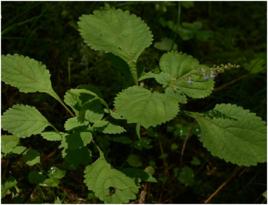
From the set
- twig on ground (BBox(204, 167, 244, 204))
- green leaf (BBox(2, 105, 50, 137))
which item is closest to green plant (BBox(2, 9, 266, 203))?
green leaf (BBox(2, 105, 50, 137))

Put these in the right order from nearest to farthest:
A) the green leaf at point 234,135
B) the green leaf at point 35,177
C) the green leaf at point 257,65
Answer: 1. the green leaf at point 234,135
2. the green leaf at point 35,177
3. the green leaf at point 257,65

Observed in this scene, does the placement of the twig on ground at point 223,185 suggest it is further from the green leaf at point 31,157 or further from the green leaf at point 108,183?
the green leaf at point 31,157

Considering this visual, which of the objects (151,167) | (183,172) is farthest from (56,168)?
(183,172)

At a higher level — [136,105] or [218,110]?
[136,105]

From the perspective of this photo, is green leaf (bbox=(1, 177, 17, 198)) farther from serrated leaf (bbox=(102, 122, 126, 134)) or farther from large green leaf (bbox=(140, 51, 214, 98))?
large green leaf (bbox=(140, 51, 214, 98))

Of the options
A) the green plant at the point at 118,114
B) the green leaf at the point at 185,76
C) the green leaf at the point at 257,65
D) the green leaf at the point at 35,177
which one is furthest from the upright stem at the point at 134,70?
the green leaf at the point at 257,65

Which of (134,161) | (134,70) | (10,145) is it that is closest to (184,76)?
(134,70)

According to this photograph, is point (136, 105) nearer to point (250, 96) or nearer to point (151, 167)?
point (151, 167)

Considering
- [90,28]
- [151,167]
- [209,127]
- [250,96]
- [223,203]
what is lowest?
[223,203]
